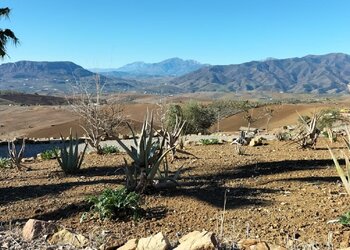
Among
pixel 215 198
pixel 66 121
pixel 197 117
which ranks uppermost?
pixel 215 198

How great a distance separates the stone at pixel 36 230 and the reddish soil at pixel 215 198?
1.28 ft

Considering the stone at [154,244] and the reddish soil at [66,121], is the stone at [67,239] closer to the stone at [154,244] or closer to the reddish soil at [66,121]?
the stone at [154,244]

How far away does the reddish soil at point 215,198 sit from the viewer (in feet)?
17.4

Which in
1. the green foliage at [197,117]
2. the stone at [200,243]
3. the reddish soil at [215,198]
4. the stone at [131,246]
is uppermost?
the stone at [200,243]

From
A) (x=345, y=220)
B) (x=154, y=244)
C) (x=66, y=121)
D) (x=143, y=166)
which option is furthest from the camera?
(x=66, y=121)

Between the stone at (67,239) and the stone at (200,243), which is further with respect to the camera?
the stone at (67,239)

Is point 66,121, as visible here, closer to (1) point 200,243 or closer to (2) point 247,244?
(2) point 247,244

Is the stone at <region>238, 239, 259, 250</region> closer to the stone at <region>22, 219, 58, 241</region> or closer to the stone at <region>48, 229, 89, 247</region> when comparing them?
the stone at <region>48, 229, 89, 247</region>

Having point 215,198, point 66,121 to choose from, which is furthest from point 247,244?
point 66,121

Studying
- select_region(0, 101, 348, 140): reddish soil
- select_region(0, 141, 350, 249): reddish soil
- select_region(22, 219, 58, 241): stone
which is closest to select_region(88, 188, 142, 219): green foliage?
select_region(0, 141, 350, 249): reddish soil

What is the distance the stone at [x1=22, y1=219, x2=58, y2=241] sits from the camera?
4891 mm

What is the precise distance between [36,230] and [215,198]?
8.69 feet

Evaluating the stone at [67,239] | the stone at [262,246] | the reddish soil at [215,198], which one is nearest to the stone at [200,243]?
the stone at [262,246]

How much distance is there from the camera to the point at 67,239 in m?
4.76
